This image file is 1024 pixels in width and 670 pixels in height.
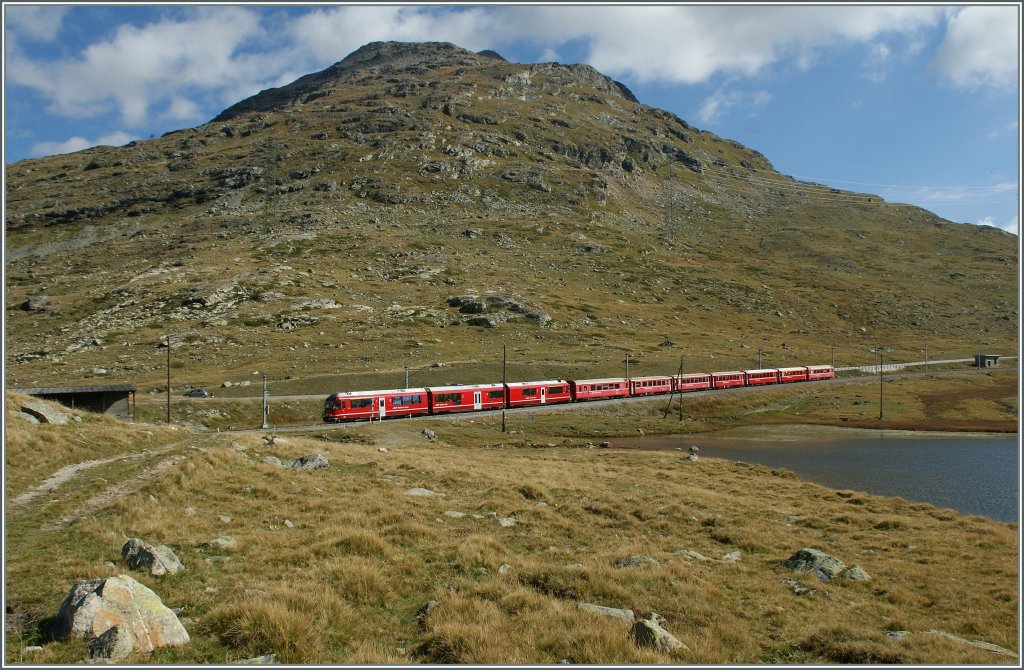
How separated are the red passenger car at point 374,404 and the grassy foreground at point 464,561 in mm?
25316

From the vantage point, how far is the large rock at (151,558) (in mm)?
11625

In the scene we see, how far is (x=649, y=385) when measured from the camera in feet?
264

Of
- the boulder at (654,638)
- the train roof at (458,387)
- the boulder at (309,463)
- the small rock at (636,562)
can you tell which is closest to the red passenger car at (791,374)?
the train roof at (458,387)

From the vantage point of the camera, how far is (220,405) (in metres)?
55.9

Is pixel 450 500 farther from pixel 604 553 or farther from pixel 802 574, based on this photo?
pixel 802 574

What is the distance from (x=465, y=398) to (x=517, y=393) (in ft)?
22.8

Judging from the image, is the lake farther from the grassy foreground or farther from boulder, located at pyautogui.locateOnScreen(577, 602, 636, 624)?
boulder, located at pyautogui.locateOnScreen(577, 602, 636, 624)

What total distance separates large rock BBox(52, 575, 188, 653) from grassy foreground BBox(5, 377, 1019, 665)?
0.24 m

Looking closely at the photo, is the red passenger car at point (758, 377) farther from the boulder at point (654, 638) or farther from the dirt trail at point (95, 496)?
the boulder at point (654, 638)

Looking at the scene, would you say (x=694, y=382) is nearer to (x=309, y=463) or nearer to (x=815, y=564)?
(x=309, y=463)

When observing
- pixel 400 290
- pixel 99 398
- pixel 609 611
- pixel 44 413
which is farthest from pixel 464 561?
pixel 400 290

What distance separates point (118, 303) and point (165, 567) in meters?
121

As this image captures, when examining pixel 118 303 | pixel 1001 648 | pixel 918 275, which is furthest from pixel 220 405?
pixel 918 275

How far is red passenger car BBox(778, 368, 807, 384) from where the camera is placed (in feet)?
306
